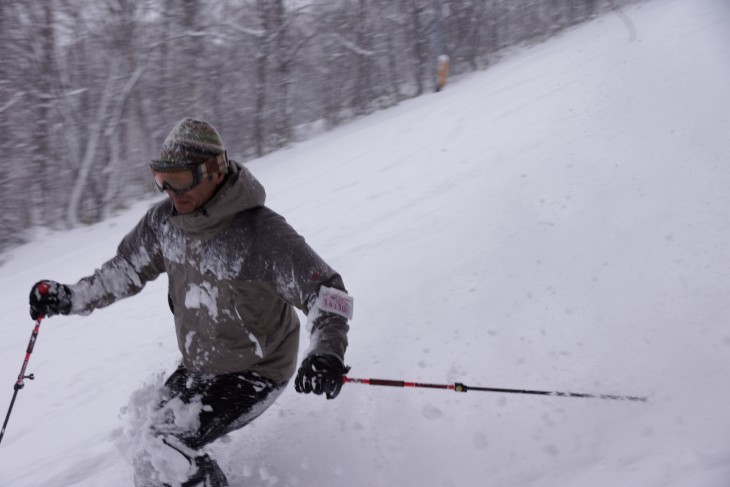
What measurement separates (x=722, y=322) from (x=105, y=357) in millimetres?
4079

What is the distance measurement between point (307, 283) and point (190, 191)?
22.0 inches

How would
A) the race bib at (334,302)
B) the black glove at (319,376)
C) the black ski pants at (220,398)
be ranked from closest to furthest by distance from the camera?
the black glove at (319,376) → the race bib at (334,302) → the black ski pants at (220,398)

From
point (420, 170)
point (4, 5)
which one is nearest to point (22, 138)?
point (4, 5)

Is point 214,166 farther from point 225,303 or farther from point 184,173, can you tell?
point 225,303

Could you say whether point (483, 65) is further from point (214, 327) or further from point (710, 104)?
point (214, 327)

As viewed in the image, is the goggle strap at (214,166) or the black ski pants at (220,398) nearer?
the goggle strap at (214,166)

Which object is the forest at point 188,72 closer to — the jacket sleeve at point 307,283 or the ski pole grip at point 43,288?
the ski pole grip at point 43,288

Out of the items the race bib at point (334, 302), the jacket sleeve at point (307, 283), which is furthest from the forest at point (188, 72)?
the race bib at point (334, 302)

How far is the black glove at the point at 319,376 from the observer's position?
1.94 m

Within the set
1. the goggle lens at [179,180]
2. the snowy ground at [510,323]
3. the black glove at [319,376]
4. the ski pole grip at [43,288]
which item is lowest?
the snowy ground at [510,323]

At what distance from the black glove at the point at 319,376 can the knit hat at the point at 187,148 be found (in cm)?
85

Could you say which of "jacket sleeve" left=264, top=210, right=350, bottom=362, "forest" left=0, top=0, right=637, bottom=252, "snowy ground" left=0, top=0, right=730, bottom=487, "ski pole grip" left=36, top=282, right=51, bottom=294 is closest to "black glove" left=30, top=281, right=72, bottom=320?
"ski pole grip" left=36, top=282, right=51, bottom=294

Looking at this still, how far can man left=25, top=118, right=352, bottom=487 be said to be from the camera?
2.09 metres

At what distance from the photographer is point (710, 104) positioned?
212 inches
